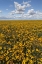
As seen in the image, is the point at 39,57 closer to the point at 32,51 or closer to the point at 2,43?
the point at 32,51

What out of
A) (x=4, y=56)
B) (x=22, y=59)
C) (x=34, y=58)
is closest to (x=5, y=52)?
(x=4, y=56)

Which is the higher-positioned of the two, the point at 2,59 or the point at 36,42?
the point at 36,42

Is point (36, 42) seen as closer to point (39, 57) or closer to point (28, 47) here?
point (28, 47)

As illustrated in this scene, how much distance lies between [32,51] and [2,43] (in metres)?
1.58

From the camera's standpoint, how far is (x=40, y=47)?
6.40 meters

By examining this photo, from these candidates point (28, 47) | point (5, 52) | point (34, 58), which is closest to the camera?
point (34, 58)

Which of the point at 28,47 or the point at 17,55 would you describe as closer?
the point at 17,55

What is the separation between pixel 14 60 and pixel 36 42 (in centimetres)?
135

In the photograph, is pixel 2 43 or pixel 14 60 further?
pixel 2 43

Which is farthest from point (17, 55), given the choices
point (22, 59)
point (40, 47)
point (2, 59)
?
point (40, 47)

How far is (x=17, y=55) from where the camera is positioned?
229 inches

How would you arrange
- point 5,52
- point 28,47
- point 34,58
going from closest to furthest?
point 34,58 < point 5,52 < point 28,47

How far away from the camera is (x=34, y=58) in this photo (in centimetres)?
564

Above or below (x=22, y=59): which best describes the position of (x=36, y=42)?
above
